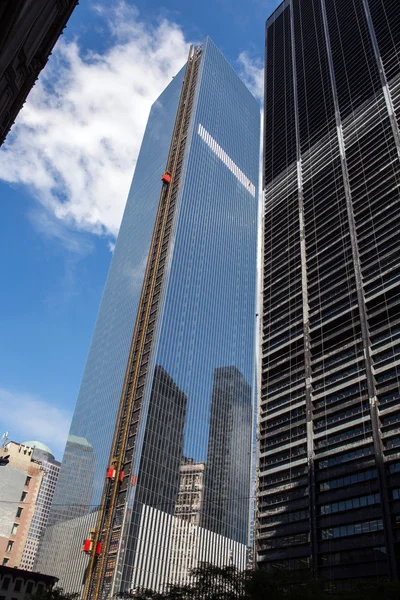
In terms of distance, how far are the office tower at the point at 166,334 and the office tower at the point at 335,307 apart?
2280 cm

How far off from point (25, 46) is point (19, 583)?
8679 cm

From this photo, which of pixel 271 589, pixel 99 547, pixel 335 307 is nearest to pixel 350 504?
pixel 335 307

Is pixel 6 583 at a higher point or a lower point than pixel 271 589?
higher

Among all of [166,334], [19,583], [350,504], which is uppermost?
[166,334]

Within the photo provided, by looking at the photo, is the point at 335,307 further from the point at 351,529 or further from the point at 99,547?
the point at 99,547

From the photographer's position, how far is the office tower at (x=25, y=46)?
74.8 ft

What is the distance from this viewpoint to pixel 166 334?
12406 centimetres

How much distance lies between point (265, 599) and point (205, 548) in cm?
7557

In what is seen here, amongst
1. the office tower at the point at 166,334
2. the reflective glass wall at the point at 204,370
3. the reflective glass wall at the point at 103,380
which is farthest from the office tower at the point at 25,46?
the reflective glass wall at the point at 103,380

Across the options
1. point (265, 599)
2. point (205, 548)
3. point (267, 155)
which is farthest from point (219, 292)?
point (265, 599)

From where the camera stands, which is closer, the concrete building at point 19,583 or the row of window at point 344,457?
the row of window at point 344,457

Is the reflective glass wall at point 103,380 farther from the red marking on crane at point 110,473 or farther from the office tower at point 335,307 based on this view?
the office tower at point 335,307

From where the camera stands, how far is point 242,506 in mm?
129625

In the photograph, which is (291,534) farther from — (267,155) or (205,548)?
(267,155)
